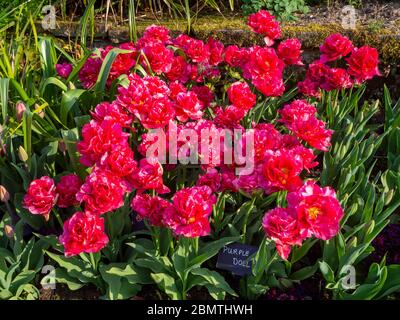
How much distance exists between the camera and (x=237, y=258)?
1851 millimetres

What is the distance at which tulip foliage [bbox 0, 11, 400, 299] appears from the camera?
1547 mm

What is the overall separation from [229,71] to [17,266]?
151 cm

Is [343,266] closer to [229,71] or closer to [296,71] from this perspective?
[229,71]

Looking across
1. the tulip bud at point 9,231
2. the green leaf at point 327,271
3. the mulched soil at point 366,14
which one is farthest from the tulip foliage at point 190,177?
the mulched soil at point 366,14

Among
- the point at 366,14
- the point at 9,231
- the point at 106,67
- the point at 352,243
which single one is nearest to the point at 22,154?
the point at 9,231

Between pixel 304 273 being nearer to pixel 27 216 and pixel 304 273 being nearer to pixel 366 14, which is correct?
pixel 27 216

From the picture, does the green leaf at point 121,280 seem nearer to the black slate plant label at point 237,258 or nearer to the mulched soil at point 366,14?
the black slate plant label at point 237,258

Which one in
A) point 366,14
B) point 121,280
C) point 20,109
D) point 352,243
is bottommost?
point 121,280

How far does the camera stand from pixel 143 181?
1584 millimetres

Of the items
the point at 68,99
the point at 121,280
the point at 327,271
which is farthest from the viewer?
the point at 68,99

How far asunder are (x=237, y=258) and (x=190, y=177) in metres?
0.37

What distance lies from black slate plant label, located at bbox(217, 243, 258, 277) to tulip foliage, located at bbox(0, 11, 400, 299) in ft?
0.13

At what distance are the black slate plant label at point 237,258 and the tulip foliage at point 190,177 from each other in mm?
41
